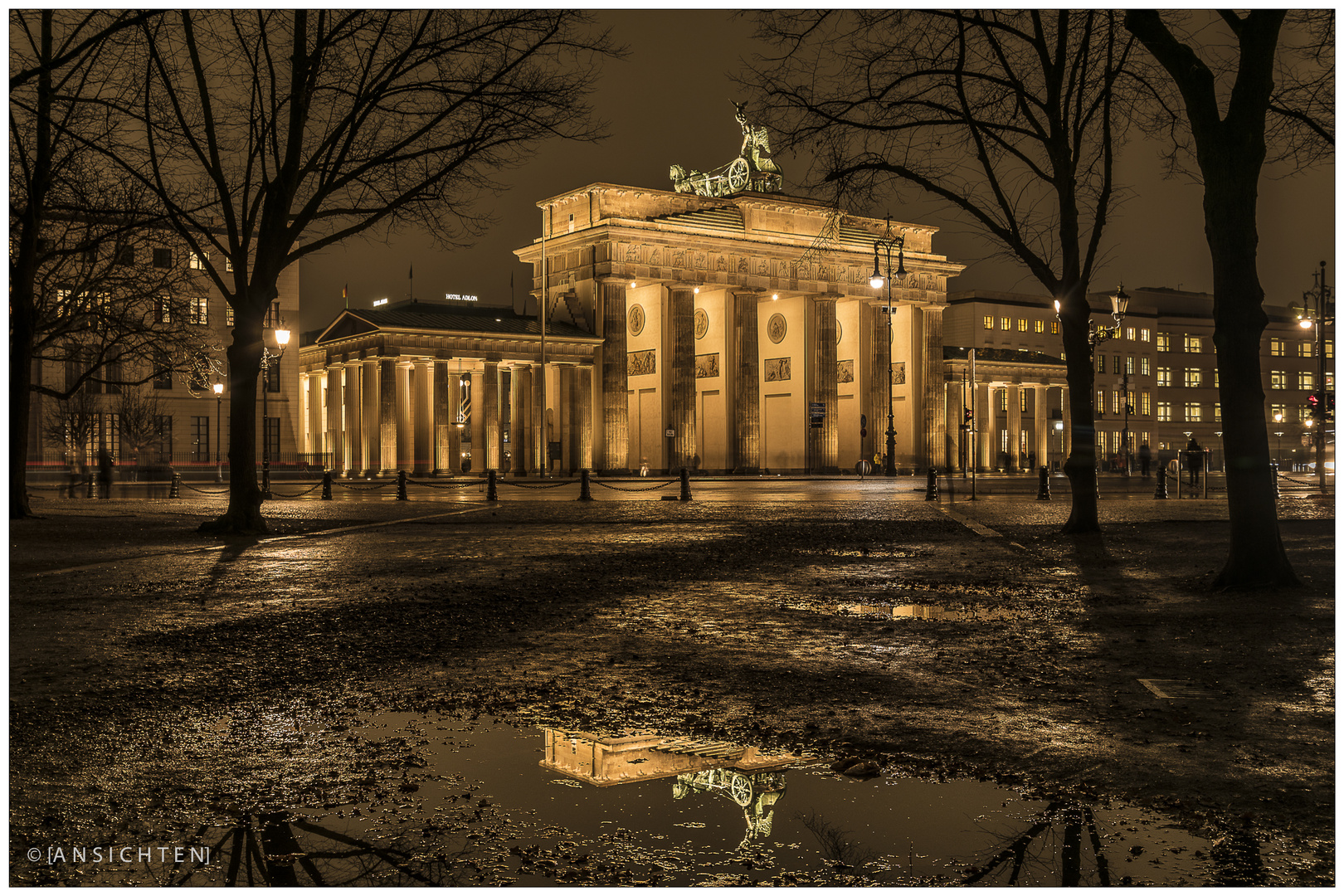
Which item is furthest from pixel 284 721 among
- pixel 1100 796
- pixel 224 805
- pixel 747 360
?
pixel 747 360

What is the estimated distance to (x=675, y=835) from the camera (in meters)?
4.40

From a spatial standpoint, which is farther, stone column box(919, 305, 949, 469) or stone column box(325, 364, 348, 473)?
stone column box(919, 305, 949, 469)

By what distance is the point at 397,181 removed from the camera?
70.2 ft

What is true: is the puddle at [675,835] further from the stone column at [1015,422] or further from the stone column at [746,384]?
the stone column at [1015,422]

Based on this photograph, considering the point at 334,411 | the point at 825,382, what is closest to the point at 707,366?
the point at 825,382

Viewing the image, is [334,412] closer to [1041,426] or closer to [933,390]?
[933,390]

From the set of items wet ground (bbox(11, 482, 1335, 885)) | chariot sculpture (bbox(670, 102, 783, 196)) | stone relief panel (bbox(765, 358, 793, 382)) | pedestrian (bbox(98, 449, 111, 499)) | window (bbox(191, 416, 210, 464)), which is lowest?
wet ground (bbox(11, 482, 1335, 885))

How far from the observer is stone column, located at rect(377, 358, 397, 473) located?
2648 inches

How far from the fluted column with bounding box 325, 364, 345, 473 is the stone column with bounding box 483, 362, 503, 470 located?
9576 mm

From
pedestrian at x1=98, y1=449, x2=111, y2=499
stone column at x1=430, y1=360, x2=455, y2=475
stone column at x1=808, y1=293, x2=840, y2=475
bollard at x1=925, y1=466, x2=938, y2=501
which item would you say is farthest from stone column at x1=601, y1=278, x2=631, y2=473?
bollard at x1=925, y1=466, x2=938, y2=501

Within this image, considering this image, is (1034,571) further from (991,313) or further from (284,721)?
(991,313)

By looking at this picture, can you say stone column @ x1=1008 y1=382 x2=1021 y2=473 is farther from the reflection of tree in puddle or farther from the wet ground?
the reflection of tree in puddle

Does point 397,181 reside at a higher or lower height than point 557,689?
Result: higher

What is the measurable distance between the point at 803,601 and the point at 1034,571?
13.6 ft
